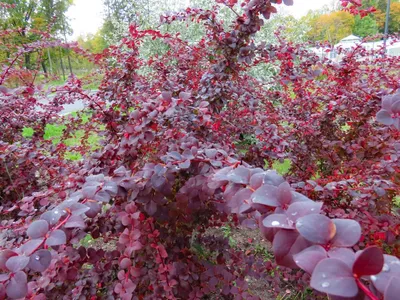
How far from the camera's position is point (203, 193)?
0.90 meters

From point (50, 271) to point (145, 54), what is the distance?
281 inches

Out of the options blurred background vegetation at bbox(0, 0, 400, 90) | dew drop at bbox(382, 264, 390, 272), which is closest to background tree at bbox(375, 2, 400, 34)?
blurred background vegetation at bbox(0, 0, 400, 90)

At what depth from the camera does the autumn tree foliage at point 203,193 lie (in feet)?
1.61

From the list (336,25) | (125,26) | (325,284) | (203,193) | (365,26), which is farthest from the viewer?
(365,26)

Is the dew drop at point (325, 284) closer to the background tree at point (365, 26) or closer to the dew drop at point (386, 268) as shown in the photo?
the dew drop at point (386, 268)

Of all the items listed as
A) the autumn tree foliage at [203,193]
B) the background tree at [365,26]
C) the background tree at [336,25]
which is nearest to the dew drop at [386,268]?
the autumn tree foliage at [203,193]

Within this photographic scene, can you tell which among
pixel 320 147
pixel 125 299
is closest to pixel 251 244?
pixel 320 147

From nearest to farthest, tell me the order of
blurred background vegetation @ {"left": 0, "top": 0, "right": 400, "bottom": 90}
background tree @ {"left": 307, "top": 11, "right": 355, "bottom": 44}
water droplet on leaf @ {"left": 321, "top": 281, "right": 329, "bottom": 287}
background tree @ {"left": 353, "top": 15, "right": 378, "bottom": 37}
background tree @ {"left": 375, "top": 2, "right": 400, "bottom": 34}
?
1. water droplet on leaf @ {"left": 321, "top": 281, "right": 329, "bottom": 287}
2. blurred background vegetation @ {"left": 0, "top": 0, "right": 400, "bottom": 90}
3. background tree @ {"left": 375, "top": 2, "right": 400, "bottom": 34}
4. background tree @ {"left": 307, "top": 11, "right": 355, "bottom": 44}
5. background tree @ {"left": 353, "top": 15, "right": 378, "bottom": 37}

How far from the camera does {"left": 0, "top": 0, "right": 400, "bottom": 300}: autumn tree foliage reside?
0.49 meters

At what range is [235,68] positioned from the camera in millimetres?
1743

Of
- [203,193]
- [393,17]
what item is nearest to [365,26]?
[393,17]

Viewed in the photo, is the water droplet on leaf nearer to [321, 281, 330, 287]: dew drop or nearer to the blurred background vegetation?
[321, 281, 330, 287]: dew drop

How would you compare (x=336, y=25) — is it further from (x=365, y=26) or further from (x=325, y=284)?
(x=325, y=284)

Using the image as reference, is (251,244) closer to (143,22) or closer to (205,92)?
(205,92)
